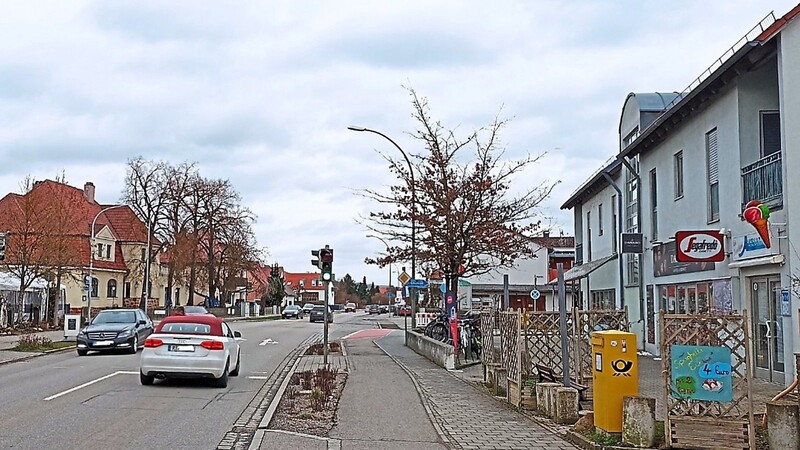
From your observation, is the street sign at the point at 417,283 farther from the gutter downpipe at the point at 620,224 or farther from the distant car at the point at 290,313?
the distant car at the point at 290,313

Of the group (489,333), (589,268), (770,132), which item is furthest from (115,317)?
(770,132)

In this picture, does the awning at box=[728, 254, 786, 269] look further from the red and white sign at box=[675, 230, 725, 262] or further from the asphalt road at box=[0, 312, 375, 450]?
the asphalt road at box=[0, 312, 375, 450]

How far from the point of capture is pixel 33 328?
133 feet

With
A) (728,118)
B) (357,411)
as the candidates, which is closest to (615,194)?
(728,118)

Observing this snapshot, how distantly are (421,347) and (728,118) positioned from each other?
12936 millimetres

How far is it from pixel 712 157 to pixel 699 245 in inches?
100

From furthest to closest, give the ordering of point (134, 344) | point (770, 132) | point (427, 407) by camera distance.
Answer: point (134, 344), point (770, 132), point (427, 407)

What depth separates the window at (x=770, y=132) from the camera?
18.2 meters

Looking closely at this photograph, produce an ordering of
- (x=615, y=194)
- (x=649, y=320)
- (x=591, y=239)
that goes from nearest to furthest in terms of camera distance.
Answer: (x=649, y=320) → (x=615, y=194) → (x=591, y=239)

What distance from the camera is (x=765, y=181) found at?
17375 millimetres

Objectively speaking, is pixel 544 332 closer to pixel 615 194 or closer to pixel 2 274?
pixel 615 194

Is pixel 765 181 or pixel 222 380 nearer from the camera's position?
pixel 765 181

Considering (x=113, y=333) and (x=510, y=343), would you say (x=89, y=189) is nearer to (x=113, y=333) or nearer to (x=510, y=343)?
(x=113, y=333)

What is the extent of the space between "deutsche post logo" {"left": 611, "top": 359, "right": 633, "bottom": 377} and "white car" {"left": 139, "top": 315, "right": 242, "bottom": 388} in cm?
913
